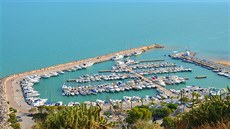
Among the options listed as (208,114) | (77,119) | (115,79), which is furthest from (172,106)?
(77,119)

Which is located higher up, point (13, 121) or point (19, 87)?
point (13, 121)

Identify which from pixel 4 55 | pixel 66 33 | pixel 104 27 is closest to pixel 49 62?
pixel 4 55

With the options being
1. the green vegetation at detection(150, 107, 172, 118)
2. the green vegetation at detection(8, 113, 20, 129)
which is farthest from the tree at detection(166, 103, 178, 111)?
the green vegetation at detection(8, 113, 20, 129)

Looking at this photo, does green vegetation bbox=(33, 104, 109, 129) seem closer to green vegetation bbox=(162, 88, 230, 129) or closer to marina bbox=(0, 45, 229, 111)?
green vegetation bbox=(162, 88, 230, 129)

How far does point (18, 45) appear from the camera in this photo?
140ft

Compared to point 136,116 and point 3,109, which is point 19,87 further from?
point 136,116

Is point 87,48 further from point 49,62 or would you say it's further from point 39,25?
point 39,25

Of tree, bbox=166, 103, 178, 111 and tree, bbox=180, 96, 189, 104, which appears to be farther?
tree, bbox=180, 96, 189, 104

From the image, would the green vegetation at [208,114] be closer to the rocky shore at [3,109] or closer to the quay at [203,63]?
the rocky shore at [3,109]

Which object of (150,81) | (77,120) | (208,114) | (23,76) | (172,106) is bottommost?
(150,81)

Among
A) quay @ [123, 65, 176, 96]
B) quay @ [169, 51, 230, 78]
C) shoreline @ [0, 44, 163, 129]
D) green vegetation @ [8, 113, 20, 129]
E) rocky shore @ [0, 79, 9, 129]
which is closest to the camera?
rocky shore @ [0, 79, 9, 129]

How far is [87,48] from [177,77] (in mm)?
16464

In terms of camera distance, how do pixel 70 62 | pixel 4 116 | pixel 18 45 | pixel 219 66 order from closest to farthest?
pixel 4 116, pixel 219 66, pixel 70 62, pixel 18 45

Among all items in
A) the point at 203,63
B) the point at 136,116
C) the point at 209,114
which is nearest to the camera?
the point at 209,114
